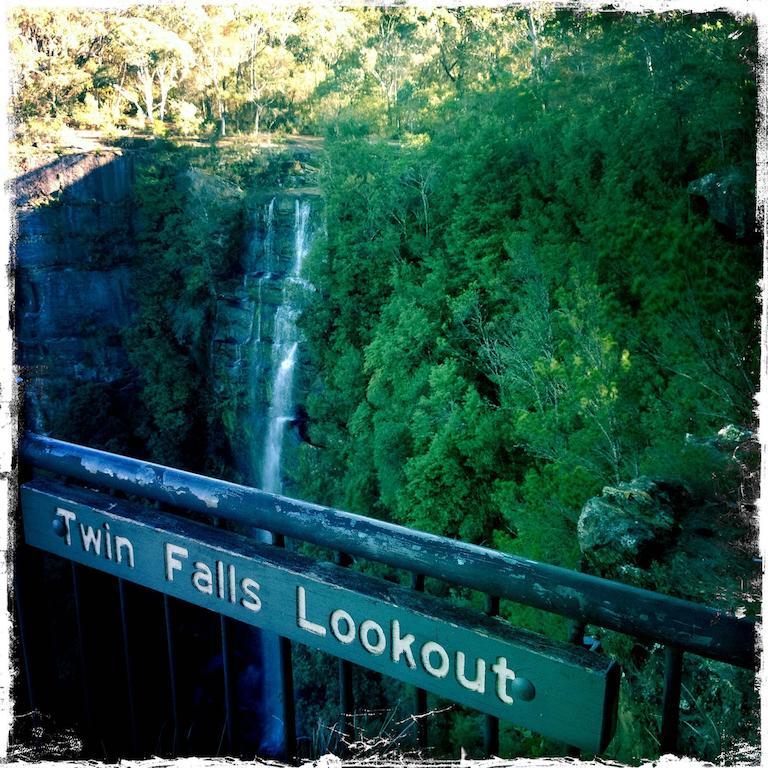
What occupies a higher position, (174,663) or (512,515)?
(174,663)

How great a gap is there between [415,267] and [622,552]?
12.7 m

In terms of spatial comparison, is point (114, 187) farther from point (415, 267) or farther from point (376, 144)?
point (415, 267)

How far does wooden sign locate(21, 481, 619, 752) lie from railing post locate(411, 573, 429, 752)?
3 cm

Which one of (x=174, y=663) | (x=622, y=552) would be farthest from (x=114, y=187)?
(x=174, y=663)

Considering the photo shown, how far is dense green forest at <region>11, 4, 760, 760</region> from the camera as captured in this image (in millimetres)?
12062

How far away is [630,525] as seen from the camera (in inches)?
314

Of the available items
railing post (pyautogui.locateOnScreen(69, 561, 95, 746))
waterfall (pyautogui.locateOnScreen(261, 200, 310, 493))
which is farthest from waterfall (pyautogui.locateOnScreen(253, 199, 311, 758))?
railing post (pyautogui.locateOnScreen(69, 561, 95, 746))

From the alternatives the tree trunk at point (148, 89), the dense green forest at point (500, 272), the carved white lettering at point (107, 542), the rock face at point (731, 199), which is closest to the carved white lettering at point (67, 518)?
the carved white lettering at point (107, 542)

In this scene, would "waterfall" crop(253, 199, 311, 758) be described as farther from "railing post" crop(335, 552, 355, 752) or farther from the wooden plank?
"railing post" crop(335, 552, 355, 752)

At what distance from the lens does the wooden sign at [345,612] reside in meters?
1.17

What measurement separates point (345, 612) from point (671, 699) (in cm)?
58

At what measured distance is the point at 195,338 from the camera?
2497cm

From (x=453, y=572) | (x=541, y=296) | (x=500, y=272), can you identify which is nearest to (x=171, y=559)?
(x=453, y=572)

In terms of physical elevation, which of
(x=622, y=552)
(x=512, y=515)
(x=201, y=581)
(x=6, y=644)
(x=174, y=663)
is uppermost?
(x=201, y=581)
